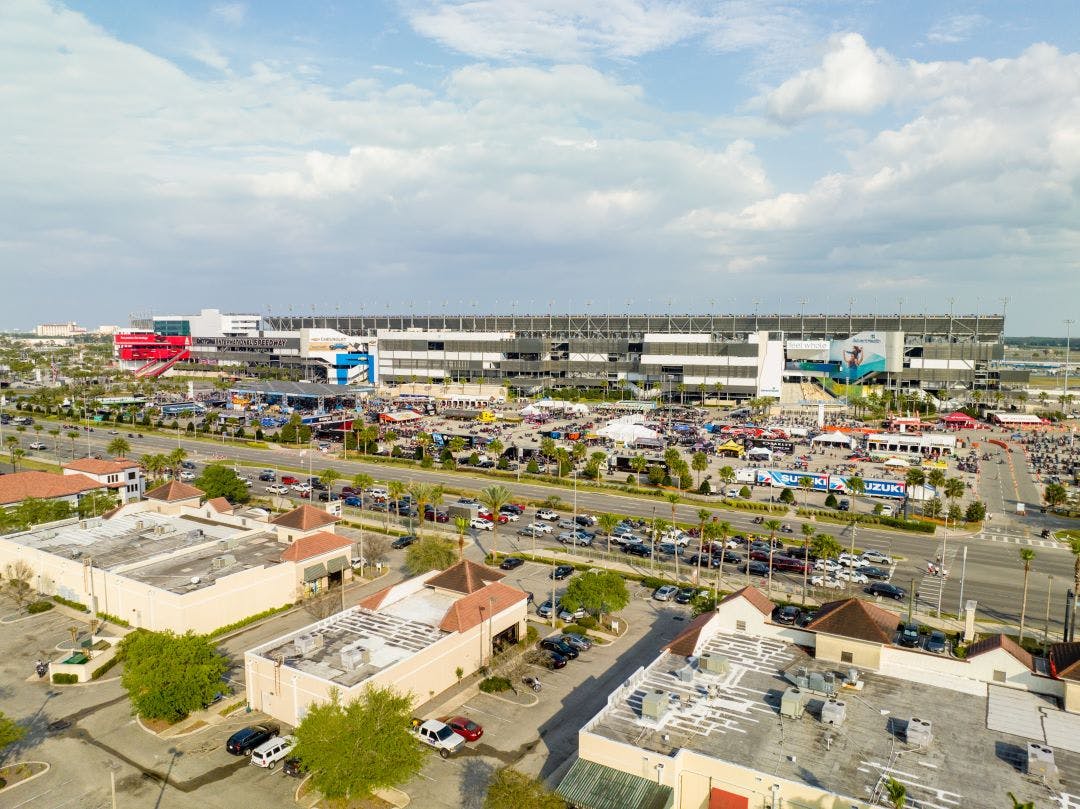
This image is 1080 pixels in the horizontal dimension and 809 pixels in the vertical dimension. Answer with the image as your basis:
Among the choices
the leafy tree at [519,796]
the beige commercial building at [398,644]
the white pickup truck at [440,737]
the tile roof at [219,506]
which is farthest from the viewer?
the tile roof at [219,506]

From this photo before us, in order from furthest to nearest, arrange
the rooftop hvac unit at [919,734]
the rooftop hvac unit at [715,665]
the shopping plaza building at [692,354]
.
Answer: the shopping plaza building at [692,354] < the rooftop hvac unit at [715,665] < the rooftop hvac unit at [919,734]

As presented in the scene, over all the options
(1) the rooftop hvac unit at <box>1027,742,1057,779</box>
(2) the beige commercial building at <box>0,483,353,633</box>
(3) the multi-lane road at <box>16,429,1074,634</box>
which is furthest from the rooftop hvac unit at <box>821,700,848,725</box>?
(2) the beige commercial building at <box>0,483,353,633</box>

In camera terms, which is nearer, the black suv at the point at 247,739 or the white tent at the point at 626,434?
the black suv at the point at 247,739

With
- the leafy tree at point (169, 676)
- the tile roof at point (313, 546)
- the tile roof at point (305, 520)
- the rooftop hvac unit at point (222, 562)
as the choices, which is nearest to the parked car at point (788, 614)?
the tile roof at point (313, 546)

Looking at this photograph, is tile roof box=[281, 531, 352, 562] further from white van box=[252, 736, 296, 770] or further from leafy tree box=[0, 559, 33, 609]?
white van box=[252, 736, 296, 770]

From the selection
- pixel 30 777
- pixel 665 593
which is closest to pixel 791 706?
pixel 665 593

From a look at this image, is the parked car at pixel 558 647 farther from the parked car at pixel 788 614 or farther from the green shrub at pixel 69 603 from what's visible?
the green shrub at pixel 69 603

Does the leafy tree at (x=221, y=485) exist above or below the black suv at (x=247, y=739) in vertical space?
above
